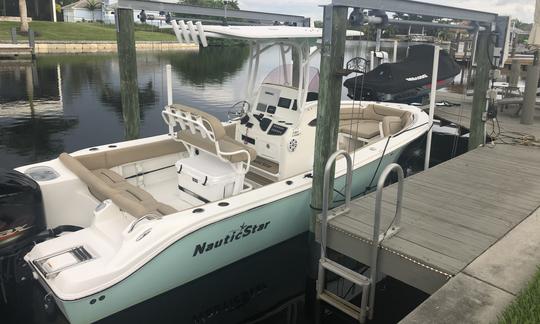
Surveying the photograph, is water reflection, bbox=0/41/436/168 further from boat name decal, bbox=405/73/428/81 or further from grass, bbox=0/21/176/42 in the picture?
grass, bbox=0/21/176/42

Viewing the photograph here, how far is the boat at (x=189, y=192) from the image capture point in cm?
439

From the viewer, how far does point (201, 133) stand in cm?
575

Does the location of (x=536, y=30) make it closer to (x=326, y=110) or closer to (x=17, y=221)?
(x=326, y=110)

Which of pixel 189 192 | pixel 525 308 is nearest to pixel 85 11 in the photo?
pixel 189 192

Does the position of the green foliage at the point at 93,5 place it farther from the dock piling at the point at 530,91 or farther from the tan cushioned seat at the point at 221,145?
the tan cushioned seat at the point at 221,145

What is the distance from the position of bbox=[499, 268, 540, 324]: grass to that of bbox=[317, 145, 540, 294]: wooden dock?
0.64 meters

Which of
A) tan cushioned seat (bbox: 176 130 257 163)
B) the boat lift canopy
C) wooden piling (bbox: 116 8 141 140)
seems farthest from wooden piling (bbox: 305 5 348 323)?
wooden piling (bbox: 116 8 141 140)

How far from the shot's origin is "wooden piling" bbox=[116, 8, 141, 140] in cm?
661

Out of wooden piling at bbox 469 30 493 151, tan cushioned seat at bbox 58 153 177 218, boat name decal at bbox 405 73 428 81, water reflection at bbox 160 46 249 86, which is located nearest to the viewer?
tan cushioned seat at bbox 58 153 177 218

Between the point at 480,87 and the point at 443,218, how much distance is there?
369 cm

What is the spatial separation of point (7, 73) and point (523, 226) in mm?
26223

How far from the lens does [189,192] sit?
600cm

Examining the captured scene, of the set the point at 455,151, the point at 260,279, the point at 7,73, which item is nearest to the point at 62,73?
the point at 7,73

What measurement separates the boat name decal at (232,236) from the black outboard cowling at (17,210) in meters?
1.63
